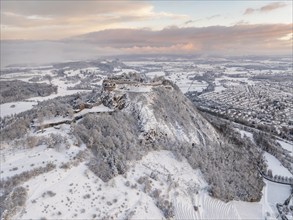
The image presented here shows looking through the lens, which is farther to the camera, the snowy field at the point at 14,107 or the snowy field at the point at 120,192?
the snowy field at the point at 14,107

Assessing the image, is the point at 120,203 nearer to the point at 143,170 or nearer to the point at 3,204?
the point at 143,170

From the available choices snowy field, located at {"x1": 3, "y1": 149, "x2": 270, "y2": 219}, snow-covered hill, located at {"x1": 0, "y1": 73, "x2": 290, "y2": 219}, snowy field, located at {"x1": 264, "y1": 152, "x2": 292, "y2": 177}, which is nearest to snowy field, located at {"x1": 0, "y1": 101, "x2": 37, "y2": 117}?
snow-covered hill, located at {"x1": 0, "y1": 73, "x2": 290, "y2": 219}

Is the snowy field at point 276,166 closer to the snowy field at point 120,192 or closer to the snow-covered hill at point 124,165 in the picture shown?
the snow-covered hill at point 124,165

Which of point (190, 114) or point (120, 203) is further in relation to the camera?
point (190, 114)

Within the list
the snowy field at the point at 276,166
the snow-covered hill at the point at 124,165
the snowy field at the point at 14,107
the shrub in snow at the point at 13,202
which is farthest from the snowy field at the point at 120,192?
the snowy field at the point at 14,107

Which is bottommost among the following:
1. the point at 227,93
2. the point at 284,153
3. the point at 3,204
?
the point at 227,93

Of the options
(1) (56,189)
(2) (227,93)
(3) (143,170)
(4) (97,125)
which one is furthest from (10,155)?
(2) (227,93)

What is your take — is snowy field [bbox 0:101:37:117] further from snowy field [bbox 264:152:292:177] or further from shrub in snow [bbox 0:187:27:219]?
snowy field [bbox 264:152:292:177]

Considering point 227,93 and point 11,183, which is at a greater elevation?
point 11,183

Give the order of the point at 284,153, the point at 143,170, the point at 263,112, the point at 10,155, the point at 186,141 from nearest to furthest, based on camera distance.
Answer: the point at 10,155
the point at 143,170
the point at 186,141
the point at 284,153
the point at 263,112

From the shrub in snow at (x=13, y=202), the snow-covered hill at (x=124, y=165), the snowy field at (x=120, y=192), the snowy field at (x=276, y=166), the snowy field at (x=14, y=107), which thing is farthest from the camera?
the snowy field at (x=14, y=107)

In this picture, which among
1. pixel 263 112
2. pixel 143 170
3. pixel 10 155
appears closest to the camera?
pixel 10 155
